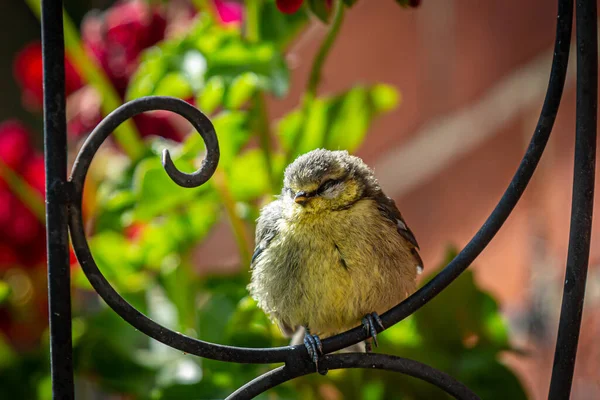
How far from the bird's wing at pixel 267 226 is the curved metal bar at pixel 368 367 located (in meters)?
0.30

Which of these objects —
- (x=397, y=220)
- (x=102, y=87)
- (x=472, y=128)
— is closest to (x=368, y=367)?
(x=397, y=220)

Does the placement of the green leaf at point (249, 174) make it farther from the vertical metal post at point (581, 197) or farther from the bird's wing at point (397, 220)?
the vertical metal post at point (581, 197)

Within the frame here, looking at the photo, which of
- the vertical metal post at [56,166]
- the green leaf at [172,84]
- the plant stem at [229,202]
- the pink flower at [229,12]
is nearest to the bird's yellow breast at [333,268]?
the plant stem at [229,202]

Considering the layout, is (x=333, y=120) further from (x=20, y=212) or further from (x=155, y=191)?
(x=20, y=212)

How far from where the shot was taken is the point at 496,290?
184 cm

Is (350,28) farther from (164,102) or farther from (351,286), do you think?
(164,102)

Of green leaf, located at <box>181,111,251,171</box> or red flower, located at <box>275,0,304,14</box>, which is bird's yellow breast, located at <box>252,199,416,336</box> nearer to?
green leaf, located at <box>181,111,251,171</box>

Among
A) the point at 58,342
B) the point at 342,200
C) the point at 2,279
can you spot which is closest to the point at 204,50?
the point at 342,200

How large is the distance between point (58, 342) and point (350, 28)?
4.57ft

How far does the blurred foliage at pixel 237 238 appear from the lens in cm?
106

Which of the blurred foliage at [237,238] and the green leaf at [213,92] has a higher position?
the green leaf at [213,92]

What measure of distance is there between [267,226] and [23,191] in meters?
0.49

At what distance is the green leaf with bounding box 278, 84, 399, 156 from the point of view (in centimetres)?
114

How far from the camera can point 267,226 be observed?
1.05m
